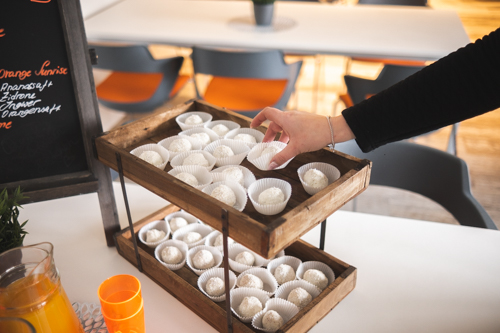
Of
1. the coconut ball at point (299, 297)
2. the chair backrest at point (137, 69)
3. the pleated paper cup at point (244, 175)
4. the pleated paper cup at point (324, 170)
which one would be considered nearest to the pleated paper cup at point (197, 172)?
the pleated paper cup at point (244, 175)

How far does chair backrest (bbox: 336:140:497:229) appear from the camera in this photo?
1.41 meters

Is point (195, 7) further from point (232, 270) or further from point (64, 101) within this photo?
point (232, 270)

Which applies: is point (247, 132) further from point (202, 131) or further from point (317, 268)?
point (317, 268)

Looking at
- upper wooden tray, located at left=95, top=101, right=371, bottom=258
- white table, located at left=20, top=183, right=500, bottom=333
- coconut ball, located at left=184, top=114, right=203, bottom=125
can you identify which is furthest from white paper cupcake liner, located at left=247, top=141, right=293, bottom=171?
white table, located at left=20, top=183, right=500, bottom=333

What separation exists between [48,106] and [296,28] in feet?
7.02

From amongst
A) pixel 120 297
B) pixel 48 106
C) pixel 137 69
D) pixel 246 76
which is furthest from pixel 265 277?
pixel 137 69

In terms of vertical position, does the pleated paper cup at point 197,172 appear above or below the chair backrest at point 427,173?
above

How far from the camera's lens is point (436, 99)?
0.85 metres

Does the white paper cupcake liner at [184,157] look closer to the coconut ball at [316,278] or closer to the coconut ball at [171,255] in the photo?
the coconut ball at [171,255]

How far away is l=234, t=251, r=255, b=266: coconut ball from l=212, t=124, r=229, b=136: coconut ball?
0.34m

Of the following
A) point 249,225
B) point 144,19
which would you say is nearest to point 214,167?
point 249,225

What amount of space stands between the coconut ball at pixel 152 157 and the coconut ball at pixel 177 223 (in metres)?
0.22

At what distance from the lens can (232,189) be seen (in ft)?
3.07

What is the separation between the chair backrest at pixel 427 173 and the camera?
55.6 inches
